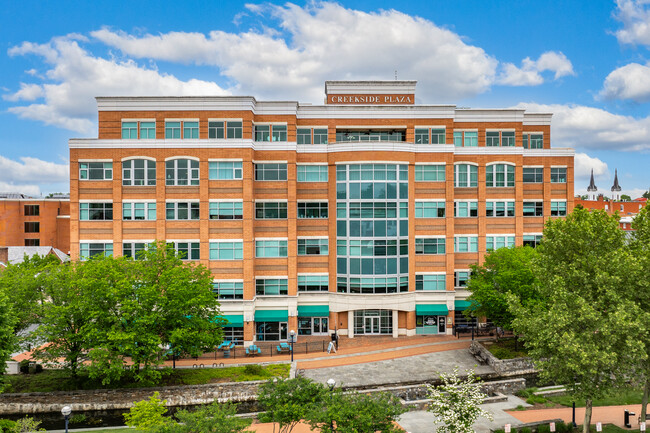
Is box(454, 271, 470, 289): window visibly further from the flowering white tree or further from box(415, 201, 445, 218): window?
A: the flowering white tree

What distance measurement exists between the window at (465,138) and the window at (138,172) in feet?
94.1

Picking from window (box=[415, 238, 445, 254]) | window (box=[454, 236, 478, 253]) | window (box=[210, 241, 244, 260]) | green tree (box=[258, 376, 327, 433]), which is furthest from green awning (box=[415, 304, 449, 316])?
green tree (box=[258, 376, 327, 433])

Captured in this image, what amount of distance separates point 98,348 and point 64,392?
15.7 ft

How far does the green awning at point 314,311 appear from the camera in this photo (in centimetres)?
4034

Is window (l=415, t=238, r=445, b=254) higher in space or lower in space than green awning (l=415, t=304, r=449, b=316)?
higher

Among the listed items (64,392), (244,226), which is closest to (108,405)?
(64,392)

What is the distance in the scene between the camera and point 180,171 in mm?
38562

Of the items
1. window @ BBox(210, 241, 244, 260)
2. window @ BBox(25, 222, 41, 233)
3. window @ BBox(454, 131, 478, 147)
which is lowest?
window @ BBox(210, 241, 244, 260)

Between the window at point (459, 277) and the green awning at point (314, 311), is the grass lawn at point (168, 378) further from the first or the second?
the window at point (459, 277)

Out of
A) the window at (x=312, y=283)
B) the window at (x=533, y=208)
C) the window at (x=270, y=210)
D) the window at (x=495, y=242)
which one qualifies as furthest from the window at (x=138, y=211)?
the window at (x=533, y=208)

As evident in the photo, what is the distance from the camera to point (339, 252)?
4078 cm

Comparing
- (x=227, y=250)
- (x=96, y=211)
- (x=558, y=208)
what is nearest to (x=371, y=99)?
(x=227, y=250)

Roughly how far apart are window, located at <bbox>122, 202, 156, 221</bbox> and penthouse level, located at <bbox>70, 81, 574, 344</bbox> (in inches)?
3.5

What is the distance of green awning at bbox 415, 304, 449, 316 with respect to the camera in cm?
4091
